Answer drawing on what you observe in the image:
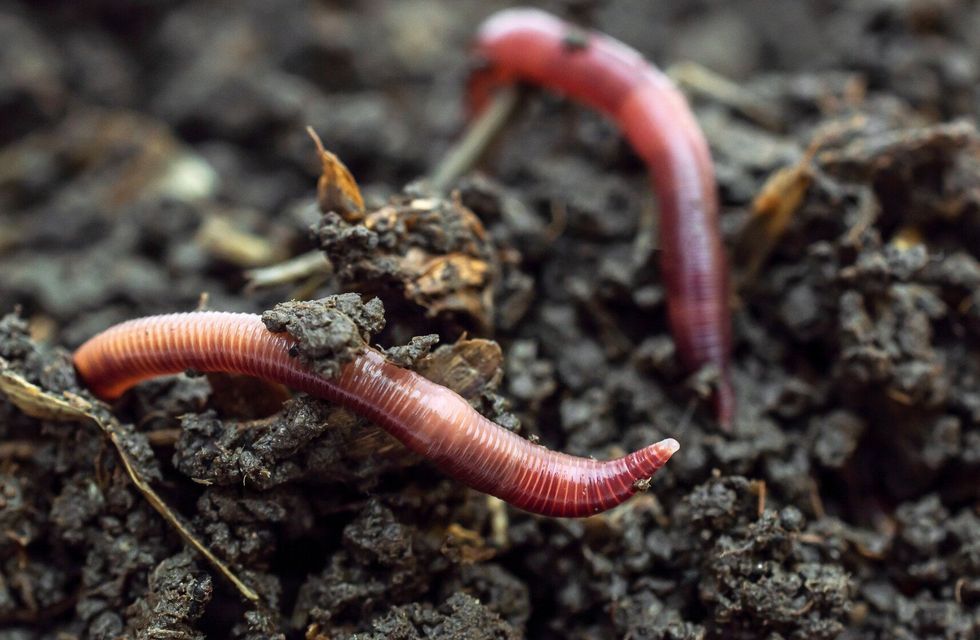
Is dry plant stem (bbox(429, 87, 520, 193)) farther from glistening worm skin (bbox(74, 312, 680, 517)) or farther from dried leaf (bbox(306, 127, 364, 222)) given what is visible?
glistening worm skin (bbox(74, 312, 680, 517))

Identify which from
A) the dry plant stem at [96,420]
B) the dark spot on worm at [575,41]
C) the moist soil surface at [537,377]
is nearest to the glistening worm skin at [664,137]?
the dark spot on worm at [575,41]

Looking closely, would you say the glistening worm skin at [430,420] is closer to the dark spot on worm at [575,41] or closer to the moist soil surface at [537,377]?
the moist soil surface at [537,377]

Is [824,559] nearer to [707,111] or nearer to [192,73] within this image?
[707,111]

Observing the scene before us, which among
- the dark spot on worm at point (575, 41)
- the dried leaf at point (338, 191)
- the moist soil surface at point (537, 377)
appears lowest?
the moist soil surface at point (537, 377)

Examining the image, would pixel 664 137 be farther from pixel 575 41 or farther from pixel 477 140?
pixel 477 140

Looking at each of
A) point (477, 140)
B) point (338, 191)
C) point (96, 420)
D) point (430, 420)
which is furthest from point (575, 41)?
point (96, 420)

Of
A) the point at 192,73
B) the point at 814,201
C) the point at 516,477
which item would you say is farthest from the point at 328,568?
the point at 192,73
